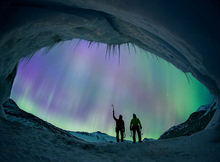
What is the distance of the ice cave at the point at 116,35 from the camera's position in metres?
2.12

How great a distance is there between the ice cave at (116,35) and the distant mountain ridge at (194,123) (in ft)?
42.7

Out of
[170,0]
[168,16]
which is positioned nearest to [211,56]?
[168,16]

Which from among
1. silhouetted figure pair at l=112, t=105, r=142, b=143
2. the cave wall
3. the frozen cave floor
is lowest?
the frozen cave floor

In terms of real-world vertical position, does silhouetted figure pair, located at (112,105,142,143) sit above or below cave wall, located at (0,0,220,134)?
below

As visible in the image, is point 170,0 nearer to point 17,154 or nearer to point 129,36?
point 129,36

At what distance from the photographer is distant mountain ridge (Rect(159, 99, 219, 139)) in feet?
47.2

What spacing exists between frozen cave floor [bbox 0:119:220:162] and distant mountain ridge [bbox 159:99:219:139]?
44.4ft

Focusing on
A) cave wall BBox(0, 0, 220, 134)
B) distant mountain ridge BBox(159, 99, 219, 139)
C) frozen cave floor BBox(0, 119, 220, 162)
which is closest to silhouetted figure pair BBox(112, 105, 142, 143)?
frozen cave floor BBox(0, 119, 220, 162)

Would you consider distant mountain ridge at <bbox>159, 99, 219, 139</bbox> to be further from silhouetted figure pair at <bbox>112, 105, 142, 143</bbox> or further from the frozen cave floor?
the frozen cave floor

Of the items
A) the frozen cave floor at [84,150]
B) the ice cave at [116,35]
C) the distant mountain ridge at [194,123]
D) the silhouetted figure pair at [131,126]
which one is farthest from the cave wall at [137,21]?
the distant mountain ridge at [194,123]

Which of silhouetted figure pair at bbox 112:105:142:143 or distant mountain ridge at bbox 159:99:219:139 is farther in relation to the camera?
→ distant mountain ridge at bbox 159:99:219:139

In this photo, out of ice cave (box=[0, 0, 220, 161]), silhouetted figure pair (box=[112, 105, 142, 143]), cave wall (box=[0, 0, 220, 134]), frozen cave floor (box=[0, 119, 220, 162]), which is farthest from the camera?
silhouetted figure pair (box=[112, 105, 142, 143])

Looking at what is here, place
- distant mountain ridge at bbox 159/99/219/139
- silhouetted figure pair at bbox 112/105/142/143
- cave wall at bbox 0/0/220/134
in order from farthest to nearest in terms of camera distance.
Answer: distant mountain ridge at bbox 159/99/219/139, silhouetted figure pair at bbox 112/105/142/143, cave wall at bbox 0/0/220/134

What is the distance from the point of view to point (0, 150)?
2.52 meters
